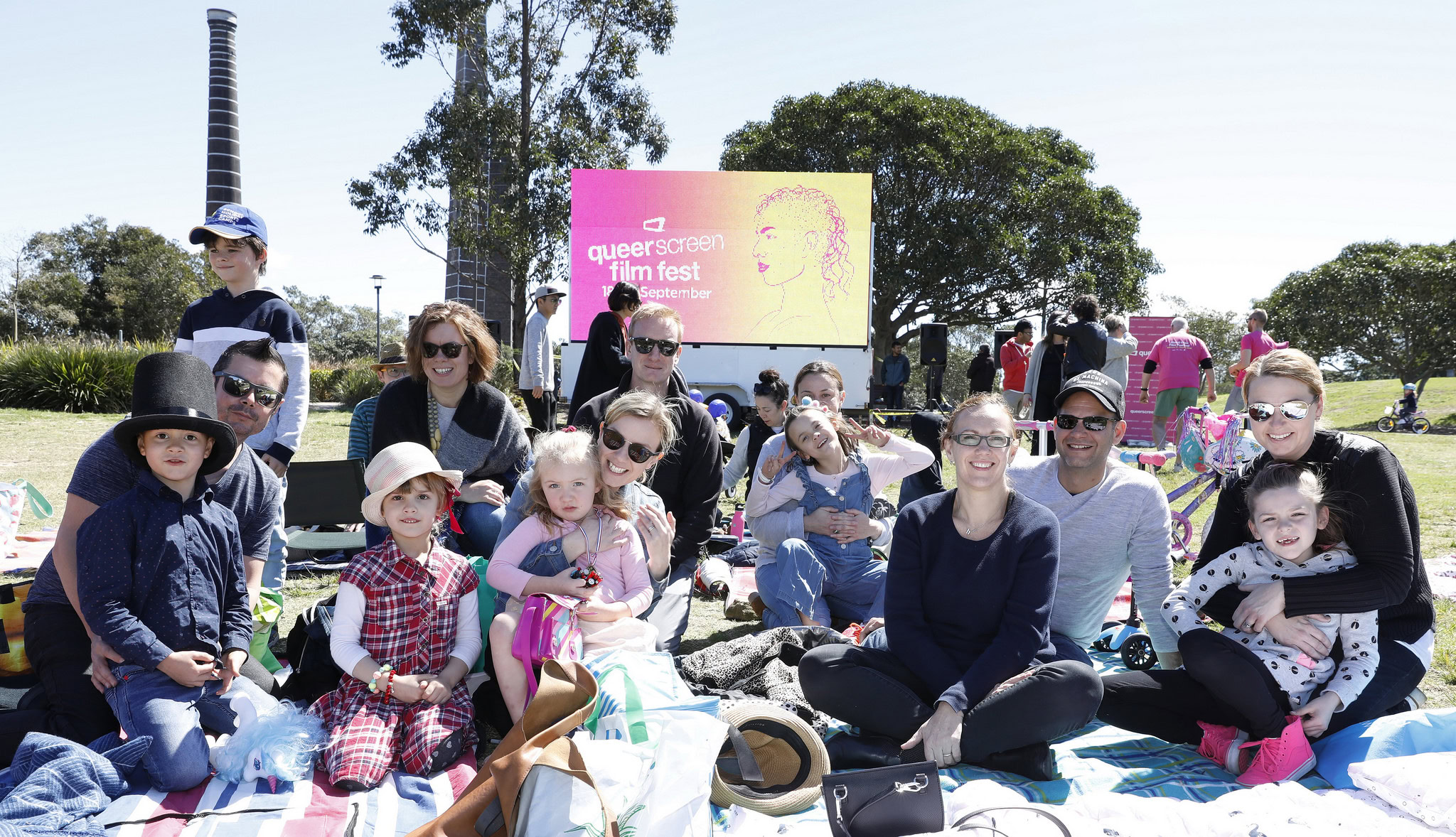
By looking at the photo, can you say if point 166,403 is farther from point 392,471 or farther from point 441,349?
point 441,349

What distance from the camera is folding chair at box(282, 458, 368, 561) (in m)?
5.34

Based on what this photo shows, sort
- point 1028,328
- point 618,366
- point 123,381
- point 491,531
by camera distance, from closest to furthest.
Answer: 1. point 491,531
2. point 618,366
3. point 1028,328
4. point 123,381

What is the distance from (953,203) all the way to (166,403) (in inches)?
905

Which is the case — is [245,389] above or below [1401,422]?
above

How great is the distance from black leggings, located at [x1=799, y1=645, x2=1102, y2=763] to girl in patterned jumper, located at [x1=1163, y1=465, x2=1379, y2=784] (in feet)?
1.20

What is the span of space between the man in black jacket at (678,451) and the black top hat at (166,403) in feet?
4.59

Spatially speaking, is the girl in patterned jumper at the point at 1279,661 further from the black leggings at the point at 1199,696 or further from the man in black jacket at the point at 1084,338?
the man in black jacket at the point at 1084,338

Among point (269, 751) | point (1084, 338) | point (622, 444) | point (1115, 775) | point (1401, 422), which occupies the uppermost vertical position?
point (1084, 338)

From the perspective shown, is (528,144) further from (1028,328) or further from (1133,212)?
(1133,212)

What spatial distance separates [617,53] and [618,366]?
13.5 meters

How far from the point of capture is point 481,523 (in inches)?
145

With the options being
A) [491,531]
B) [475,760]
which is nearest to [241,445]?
[491,531]

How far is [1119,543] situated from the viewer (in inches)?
119

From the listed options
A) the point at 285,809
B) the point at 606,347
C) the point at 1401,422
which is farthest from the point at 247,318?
the point at 1401,422
